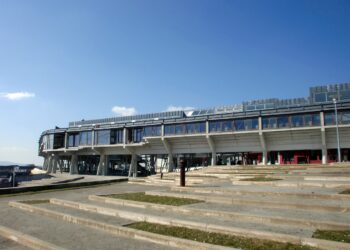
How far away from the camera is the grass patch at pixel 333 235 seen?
5.60 m

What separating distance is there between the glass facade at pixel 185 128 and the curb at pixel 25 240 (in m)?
39.9

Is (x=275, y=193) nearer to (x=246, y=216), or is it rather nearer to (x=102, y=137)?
(x=246, y=216)

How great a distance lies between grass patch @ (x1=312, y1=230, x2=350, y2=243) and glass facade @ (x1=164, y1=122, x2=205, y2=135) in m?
41.5

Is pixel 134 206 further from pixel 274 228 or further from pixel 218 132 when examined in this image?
pixel 218 132

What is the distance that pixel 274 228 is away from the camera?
6.68m

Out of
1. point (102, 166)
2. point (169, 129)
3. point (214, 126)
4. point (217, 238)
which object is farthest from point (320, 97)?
point (217, 238)

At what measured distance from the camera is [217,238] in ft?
20.9

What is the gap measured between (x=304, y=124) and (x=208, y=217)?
35.7 m

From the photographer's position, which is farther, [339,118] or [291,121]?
[291,121]

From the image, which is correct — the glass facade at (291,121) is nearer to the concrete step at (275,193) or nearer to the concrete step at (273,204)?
the concrete step at (275,193)

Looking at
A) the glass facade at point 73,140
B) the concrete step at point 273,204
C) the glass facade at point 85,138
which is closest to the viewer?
the concrete step at point 273,204

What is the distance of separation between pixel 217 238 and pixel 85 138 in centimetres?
6304

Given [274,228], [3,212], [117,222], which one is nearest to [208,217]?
[274,228]

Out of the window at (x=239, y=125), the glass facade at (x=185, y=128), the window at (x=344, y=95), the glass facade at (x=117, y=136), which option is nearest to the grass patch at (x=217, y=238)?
the window at (x=239, y=125)
